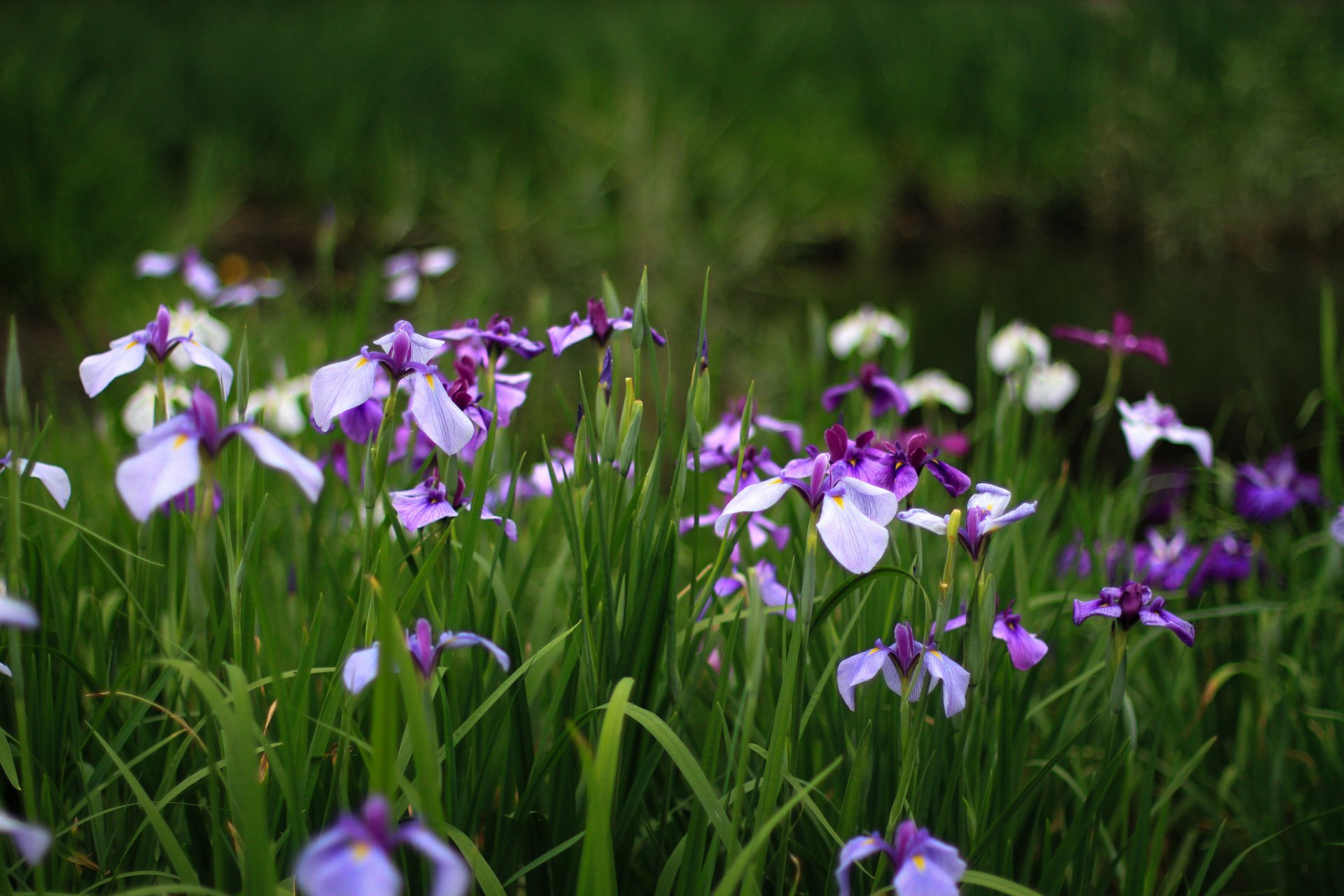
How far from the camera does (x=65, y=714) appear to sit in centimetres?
107

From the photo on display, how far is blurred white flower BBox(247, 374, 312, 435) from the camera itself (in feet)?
6.23

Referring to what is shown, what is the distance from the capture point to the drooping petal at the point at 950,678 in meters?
0.84

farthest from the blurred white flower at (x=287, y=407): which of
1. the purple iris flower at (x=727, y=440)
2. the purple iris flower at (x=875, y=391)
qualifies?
the purple iris flower at (x=875, y=391)

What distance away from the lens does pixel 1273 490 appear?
184 cm

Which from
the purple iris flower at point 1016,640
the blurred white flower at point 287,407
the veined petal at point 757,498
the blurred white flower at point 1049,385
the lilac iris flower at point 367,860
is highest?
the veined petal at point 757,498

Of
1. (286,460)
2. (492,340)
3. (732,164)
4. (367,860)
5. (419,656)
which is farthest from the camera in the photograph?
(732,164)

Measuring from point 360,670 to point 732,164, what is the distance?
4148 millimetres

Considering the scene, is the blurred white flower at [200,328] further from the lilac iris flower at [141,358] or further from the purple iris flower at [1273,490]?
the purple iris flower at [1273,490]

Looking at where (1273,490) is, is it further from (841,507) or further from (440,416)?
(440,416)

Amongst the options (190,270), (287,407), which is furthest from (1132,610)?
(190,270)

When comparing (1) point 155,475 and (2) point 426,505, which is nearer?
(1) point 155,475

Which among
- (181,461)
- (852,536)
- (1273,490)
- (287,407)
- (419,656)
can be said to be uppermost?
(181,461)

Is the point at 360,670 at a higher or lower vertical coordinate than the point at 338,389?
lower

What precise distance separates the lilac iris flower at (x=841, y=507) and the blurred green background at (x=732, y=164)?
0.79 m
